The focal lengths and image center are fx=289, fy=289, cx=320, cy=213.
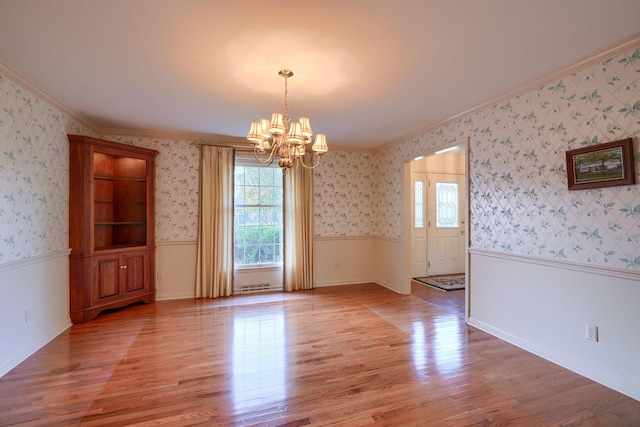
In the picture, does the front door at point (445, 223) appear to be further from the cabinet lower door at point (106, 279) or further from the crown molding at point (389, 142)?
the cabinet lower door at point (106, 279)

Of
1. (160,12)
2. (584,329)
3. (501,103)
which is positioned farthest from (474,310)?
(160,12)

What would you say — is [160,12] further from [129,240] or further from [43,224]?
[129,240]

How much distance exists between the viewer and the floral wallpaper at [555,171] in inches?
83.6

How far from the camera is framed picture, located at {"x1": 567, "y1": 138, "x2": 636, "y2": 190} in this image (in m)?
Result: 2.09

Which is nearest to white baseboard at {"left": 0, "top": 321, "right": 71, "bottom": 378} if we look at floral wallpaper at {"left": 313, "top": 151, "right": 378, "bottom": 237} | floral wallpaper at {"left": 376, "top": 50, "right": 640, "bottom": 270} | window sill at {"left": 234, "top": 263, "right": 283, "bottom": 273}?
A: window sill at {"left": 234, "top": 263, "right": 283, "bottom": 273}

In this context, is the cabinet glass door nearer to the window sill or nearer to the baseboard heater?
the window sill

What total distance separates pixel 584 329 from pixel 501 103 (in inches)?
87.0

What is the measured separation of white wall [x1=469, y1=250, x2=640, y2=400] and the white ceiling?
5.75ft

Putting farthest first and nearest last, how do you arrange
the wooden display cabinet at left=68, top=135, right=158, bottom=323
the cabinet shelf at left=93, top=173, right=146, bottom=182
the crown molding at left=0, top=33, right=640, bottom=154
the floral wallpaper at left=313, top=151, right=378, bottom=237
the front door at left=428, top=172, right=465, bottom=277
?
the front door at left=428, top=172, right=465, bottom=277 → the floral wallpaper at left=313, top=151, right=378, bottom=237 → the cabinet shelf at left=93, top=173, right=146, bottom=182 → the wooden display cabinet at left=68, top=135, right=158, bottom=323 → the crown molding at left=0, top=33, right=640, bottom=154

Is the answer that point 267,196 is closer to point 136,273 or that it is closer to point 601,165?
point 136,273

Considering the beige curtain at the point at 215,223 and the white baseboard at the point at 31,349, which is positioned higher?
Result: the beige curtain at the point at 215,223

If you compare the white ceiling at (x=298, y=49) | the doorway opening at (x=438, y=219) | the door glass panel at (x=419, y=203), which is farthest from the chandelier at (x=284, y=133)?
the door glass panel at (x=419, y=203)

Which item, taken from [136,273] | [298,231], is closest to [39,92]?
[136,273]

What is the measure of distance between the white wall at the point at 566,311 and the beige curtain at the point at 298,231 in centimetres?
263
